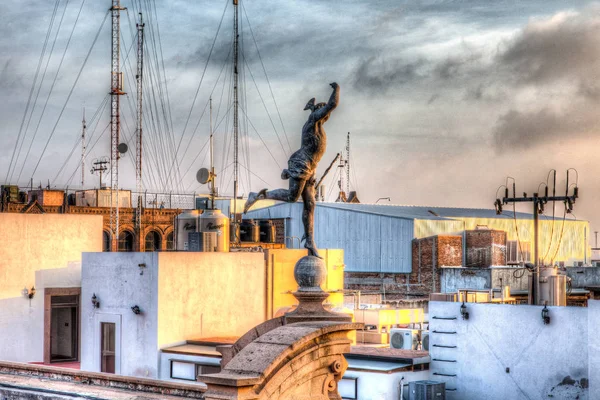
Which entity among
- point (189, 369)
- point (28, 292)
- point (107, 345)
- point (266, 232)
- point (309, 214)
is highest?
point (309, 214)

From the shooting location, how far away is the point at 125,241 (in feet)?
175

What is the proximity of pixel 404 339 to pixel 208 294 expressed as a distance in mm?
5447

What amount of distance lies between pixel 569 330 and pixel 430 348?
3.60 m

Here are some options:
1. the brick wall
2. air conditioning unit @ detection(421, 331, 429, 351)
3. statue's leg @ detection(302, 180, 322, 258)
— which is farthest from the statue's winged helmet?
the brick wall

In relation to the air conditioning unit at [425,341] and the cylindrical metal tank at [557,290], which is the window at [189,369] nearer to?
the air conditioning unit at [425,341]

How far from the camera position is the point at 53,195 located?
51.5 m

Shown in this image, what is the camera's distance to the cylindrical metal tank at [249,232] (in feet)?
124

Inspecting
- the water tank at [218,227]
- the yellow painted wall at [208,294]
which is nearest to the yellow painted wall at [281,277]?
the yellow painted wall at [208,294]

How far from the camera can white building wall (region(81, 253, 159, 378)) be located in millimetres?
22312

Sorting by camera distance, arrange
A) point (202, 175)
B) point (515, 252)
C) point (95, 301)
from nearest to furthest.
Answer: point (95, 301) → point (202, 175) → point (515, 252)

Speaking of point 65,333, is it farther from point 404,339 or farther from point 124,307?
point 404,339

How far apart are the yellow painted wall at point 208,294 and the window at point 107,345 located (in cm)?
191

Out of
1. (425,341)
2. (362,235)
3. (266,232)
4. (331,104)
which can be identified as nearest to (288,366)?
(331,104)

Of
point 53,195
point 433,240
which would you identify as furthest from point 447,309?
point 53,195
